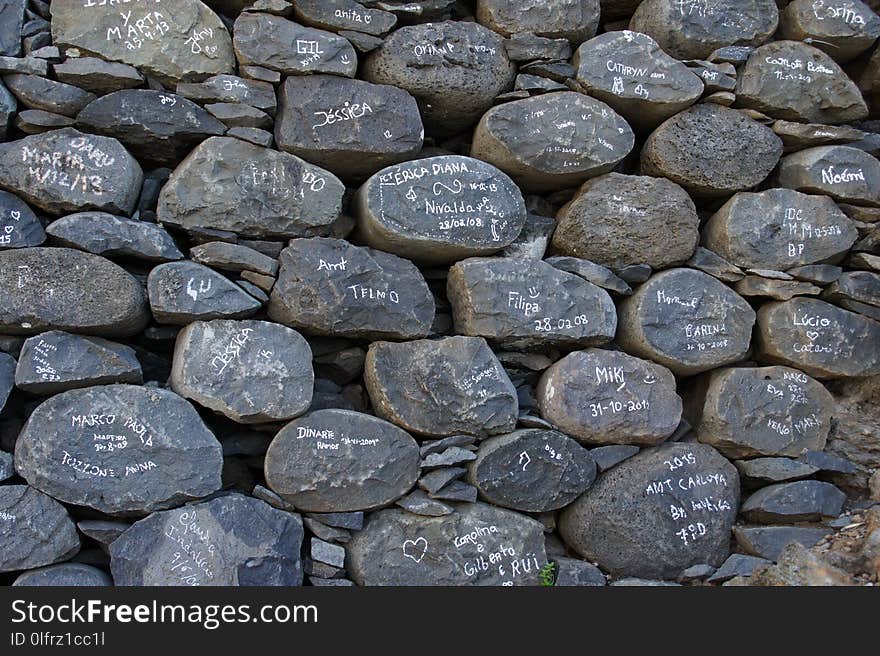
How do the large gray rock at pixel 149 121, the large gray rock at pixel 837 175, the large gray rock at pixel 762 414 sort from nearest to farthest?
1. the large gray rock at pixel 149 121
2. the large gray rock at pixel 762 414
3. the large gray rock at pixel 837 175

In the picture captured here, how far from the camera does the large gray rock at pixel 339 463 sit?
3.81 metres

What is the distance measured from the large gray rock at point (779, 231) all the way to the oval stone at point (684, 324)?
0.29 metres

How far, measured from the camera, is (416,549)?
152 inches

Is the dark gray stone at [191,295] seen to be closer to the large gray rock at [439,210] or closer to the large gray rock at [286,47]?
the large gray rock at [439,210]

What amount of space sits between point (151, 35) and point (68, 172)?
770mm

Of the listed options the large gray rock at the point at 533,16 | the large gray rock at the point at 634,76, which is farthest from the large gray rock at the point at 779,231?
the large gray rock at the point at 533,16

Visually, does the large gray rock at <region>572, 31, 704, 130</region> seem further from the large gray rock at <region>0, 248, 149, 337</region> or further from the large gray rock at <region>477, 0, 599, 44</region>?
the large gray rock at <region>0, 248, 149, 337</region>

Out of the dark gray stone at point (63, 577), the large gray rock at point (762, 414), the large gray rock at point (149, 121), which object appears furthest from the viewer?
the large gray rock at point (762, 414)

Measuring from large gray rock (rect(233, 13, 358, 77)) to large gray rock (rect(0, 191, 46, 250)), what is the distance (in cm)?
123

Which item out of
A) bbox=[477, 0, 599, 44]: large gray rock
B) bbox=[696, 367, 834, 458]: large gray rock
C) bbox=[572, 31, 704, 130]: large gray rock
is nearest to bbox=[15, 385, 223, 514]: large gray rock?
bbox=[696, 367, 834, 458]: large gray rock

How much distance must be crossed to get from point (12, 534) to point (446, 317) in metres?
2.18

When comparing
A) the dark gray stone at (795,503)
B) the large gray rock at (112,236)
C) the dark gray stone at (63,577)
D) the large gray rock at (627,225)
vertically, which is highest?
the large gray rock at (627,225)

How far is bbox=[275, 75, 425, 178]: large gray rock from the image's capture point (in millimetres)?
4125

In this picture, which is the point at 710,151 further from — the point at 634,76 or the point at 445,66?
the point at 445,66
